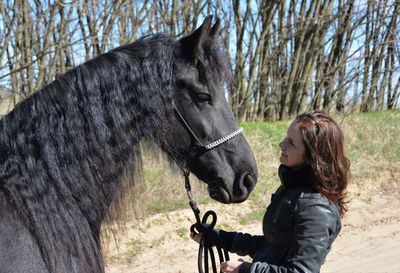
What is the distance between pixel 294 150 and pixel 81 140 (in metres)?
1.01

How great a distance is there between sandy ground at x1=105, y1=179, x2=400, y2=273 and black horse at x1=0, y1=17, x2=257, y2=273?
2.29m

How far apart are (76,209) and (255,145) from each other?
6722 mm

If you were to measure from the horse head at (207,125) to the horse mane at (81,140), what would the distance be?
8 centimetres

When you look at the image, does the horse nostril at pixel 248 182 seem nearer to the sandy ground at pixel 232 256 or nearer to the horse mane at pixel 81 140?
the horse mane at pixel 81 140

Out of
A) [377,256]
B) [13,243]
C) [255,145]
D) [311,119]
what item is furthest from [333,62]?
[13,243]

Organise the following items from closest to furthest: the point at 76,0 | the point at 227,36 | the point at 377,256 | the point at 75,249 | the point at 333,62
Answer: the point at 75,249 < the point at 377,256 < the point at 76,0 < the point at 227,36 < the point at 333,62

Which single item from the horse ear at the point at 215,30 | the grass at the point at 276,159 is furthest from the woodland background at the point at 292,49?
the horse ear at the point at 215,30

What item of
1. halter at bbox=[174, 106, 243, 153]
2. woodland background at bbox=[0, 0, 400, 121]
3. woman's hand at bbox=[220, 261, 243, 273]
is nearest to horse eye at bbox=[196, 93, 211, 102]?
halter at bbox=[174, 106, 243, 153]

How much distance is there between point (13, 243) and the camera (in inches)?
77.8

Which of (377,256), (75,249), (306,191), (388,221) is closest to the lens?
(75,249)

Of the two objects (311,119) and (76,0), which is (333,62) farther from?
(311,119)

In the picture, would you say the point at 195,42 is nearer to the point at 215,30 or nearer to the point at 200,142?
the point at 215,30

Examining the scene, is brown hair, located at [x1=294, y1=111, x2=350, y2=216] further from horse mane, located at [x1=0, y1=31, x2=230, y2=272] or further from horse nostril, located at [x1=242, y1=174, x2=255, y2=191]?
horse mane, located at [x1=0, y1=31, x2=230, y2=272]

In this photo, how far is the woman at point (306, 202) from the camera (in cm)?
219
